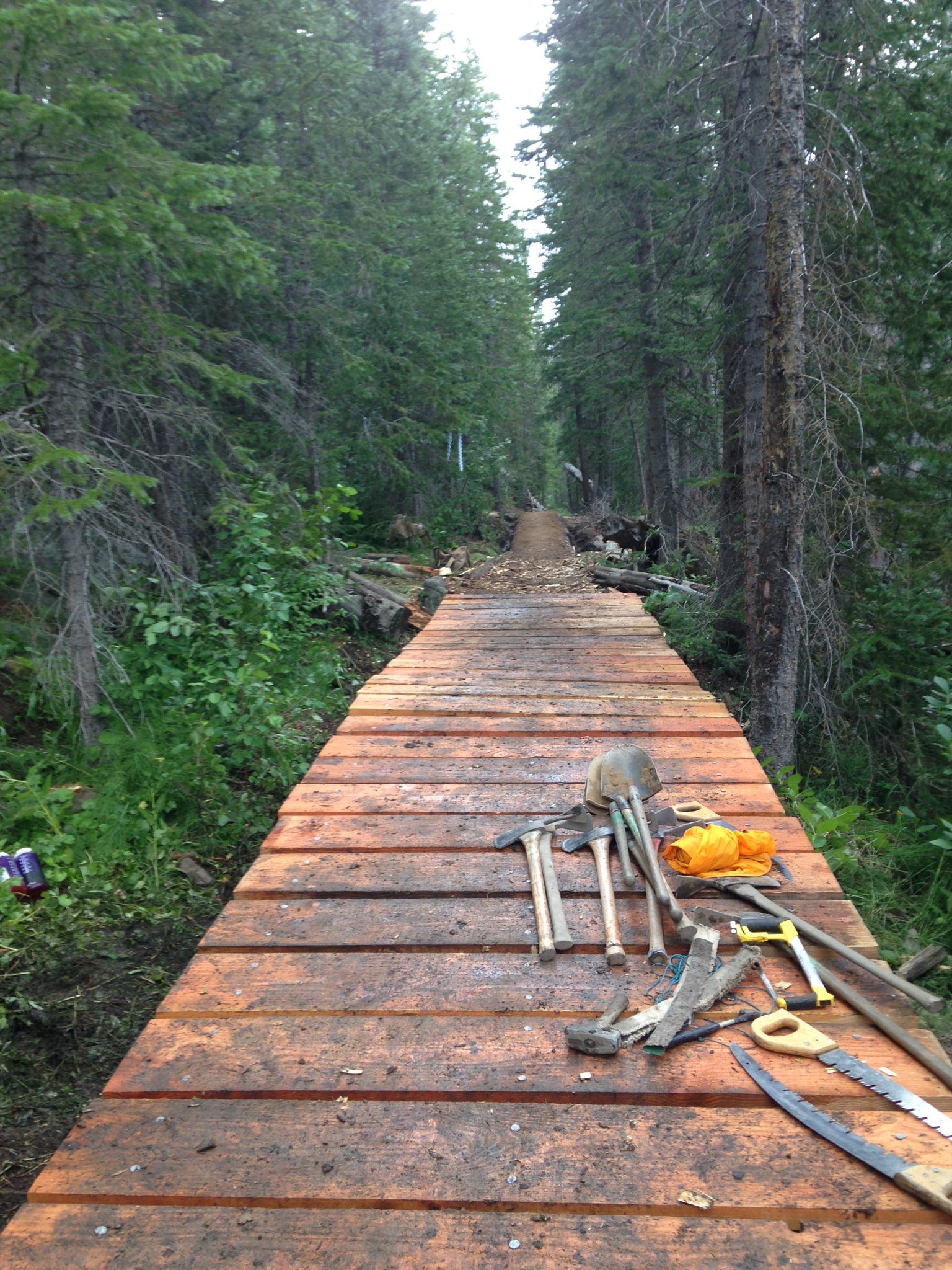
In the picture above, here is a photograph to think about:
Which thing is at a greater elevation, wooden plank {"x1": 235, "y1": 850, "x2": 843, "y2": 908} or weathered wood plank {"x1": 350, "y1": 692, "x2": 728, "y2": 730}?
weathered wood plank {"x1": 350, "y1": 692, "x2": 728, "y2": 730}

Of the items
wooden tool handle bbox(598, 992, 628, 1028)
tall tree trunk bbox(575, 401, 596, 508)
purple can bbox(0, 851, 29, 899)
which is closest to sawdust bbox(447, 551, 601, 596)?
purple can bbox(0, 851, 29, 899)

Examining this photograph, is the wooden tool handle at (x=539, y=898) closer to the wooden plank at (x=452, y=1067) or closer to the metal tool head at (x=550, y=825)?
the metal tool head at (x=550, y=825)

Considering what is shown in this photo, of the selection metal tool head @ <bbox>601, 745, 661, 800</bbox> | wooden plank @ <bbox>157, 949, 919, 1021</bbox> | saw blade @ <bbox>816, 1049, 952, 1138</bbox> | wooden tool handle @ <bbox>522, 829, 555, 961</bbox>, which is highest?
metal tool head @ <bbox>601, 745, 661, 800</bbox>

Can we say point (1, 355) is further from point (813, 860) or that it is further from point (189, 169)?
point (813, 860)

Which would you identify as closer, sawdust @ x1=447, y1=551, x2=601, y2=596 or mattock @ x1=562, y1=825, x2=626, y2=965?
mattock @ x1=562, y1=825, x2=626, y2=965

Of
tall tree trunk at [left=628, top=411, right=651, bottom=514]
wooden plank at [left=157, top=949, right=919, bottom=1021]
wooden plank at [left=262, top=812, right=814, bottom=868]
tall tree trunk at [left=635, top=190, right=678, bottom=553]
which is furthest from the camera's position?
tall tree trunk at [left=628, top=411, right=651, bottom=514]

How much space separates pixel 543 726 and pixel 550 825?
1.52 m

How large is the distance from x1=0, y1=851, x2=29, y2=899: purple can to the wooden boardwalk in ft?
6.47

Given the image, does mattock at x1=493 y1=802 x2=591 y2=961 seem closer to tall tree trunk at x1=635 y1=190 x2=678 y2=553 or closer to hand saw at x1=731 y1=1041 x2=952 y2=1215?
hand saw at x1=731 y1=1041 x2=952 y2=1215

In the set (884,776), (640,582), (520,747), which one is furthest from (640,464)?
(520,747)

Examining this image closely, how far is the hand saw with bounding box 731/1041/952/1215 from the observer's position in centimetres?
169

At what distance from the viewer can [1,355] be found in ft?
15.8

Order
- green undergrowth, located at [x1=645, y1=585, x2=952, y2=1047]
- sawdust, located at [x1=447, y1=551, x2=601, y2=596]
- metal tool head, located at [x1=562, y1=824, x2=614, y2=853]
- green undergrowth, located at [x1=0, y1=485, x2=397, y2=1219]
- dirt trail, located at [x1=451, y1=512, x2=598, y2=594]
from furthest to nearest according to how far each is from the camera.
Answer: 1. dirt trail, located at [x1=451, y1=512, x2=598, y2=594]
2. sawdust, located at [x1=447, y1=551, x2=601, y2=596]
3. green undergrowth, located at [x1=645, y1=585, x2=952, y2=1047]
4. green undergrowth, located at [x1=0, y1=485, x2=397, y2=1219]
5. metal tool head, located at [x1=562, y1=824, x2=614, y2=853]

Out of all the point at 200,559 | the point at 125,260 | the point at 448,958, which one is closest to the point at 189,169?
the point at 125,260
